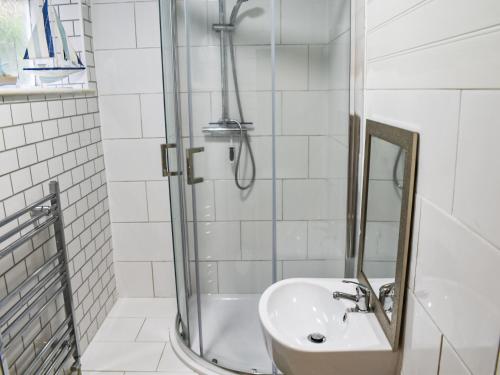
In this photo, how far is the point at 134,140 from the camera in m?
2.56

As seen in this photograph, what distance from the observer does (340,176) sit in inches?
72.4

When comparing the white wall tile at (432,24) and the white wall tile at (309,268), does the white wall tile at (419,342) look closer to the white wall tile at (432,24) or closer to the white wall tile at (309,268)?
the white wall tile at (432,24)

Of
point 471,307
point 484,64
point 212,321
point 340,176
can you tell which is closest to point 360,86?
point 340,176

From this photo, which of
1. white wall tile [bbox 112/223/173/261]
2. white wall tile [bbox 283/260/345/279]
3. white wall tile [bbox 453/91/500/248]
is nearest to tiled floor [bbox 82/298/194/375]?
white wall tile [bbox 112/223/173/261]

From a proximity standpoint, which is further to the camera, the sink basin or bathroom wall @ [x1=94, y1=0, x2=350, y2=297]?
bathroom wall @ [x1=94, y1=0, x2=350, y2=297]

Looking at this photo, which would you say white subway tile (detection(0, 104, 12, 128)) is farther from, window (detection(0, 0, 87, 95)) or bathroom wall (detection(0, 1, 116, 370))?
window (detection(0, 0, 87, 95))

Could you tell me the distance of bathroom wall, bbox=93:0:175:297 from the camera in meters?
2.43

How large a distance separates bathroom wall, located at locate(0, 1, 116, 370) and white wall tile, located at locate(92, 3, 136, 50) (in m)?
0.05

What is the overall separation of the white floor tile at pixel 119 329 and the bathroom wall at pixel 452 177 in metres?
1.76

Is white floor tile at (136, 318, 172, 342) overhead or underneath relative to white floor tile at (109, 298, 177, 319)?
underneath

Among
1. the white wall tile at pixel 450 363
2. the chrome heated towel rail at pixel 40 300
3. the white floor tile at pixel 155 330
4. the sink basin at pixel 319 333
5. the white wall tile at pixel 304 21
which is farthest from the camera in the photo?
the white floor tile at pixel 155 330

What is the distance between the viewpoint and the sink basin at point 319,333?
3.67 feet

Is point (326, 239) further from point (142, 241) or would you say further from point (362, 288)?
point (142, 241)

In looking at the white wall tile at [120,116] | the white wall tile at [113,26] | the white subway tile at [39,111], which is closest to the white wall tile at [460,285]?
the white subway tile at [39,111]
